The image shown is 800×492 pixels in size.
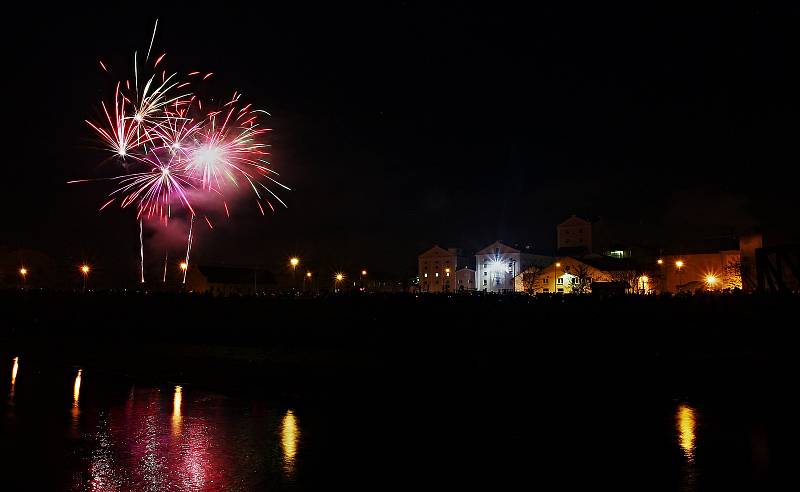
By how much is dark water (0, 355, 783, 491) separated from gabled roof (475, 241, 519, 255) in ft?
296

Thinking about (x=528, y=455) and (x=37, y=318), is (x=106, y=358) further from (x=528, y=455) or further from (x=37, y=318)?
(x=528, y=455)

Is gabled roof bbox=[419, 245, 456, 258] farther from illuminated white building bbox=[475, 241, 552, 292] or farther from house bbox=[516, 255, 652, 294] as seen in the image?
house bbox=[516, 255, 652, 294]

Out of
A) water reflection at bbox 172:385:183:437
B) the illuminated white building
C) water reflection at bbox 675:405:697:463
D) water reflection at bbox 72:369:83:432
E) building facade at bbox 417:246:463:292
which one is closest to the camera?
water reflection at bbox 675:405:697:463

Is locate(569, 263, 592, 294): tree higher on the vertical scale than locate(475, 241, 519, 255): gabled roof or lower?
lower

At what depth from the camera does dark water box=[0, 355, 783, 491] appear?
25.8 feet

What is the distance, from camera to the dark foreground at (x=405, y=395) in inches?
326

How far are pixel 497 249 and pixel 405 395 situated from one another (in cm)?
9354

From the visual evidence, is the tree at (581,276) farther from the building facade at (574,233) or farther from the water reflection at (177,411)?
the water reflection at (177,411)

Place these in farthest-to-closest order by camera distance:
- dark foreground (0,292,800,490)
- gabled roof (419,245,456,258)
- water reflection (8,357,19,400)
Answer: gabled roof (419,245,456,258) < water reflection (8,357,19,400) < dark foreground (0,292,800,490)

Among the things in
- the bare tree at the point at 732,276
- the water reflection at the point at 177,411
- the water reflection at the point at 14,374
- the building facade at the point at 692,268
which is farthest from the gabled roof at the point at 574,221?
the water reflection at the point at 177,411

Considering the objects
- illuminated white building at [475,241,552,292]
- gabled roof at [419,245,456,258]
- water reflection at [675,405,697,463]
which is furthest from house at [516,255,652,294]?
water reflection at [675,405,697,463]

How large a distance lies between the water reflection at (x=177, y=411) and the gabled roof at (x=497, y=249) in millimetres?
91524

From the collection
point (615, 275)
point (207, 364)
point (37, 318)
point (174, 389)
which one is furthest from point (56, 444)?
point (615, 275)

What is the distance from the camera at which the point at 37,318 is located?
3803cm
